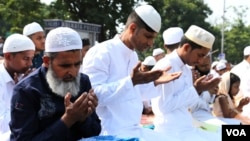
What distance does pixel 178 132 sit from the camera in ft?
16.4

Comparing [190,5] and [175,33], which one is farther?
[190,5]

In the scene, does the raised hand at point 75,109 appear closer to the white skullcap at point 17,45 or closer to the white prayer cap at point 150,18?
the white prayer cap at point 150,18

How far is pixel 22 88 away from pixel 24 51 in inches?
66.9

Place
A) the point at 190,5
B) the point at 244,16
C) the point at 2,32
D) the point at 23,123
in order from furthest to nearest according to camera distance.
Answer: the point at 244,16 < the point at 190,5 < the point at 2,32 < the point at 23,123

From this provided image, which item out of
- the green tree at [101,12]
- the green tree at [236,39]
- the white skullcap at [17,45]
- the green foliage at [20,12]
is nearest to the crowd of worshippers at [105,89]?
the white skullcap at [17,45]

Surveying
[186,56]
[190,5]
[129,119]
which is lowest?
[190,5]

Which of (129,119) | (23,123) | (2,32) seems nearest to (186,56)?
(129,119)

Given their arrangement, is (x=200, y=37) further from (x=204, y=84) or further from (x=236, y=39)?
(x=236, y=39)

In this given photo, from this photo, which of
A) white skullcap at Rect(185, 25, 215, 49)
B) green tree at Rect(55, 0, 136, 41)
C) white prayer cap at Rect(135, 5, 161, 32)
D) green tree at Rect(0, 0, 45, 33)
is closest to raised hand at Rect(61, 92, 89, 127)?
white prayer cap at Rect(135, 5, 161, 32)

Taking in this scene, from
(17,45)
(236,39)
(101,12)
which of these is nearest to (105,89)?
(17,45)

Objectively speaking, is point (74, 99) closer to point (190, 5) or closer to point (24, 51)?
point (24, 51)

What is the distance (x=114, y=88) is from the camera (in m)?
3.82

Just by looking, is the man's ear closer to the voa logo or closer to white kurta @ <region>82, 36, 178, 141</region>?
white kurta @ <region>82, 36, 178, 141</region>

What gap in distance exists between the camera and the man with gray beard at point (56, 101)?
9.88 feet
